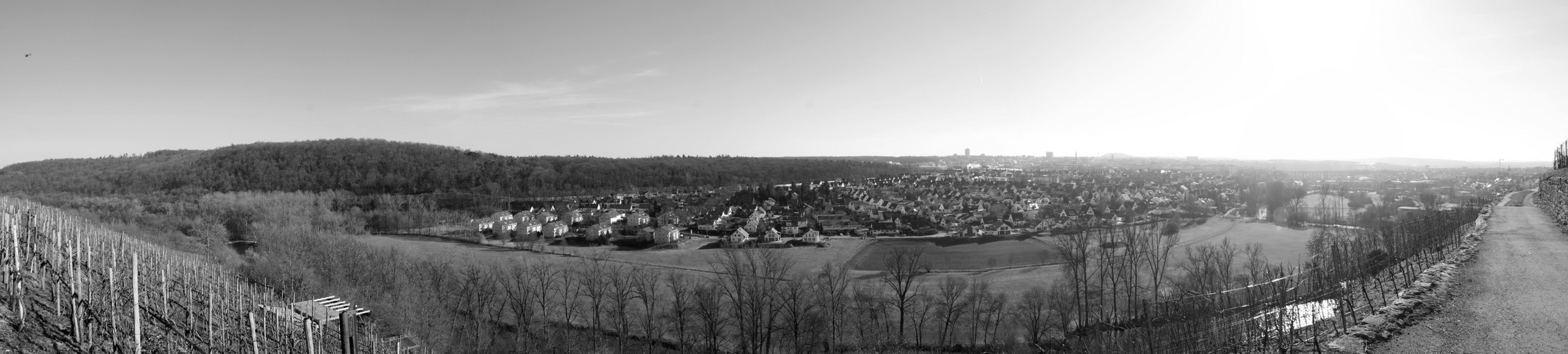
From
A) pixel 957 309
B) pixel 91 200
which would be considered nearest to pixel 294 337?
pixel 957 309

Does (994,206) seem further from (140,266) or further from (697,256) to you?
(140,266)

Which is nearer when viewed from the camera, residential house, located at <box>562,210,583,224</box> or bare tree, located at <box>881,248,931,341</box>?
bare tree, located at <box>881,248,931,341</box>

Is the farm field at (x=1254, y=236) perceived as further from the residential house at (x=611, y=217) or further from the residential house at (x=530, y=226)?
the residential house at (x=530, y=226)

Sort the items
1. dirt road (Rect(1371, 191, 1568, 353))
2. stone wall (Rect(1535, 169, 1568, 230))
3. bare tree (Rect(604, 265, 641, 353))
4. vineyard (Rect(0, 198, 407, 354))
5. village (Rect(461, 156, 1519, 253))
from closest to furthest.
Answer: vineyard (Rect(0, 198, 407, 354))
dirt road (Rect(1371, 191, 1568, 353))
stone wall (Rect(1535, 169, 1568, 230))
bare tree (Rect(604, 265, 641, 353))
village (Rect(461, 156, 1519, 253))

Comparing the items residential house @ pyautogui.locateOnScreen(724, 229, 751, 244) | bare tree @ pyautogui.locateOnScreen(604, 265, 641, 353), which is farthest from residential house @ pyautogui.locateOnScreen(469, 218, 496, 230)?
bare tree @ pyautogui.locateOnScreen(604, 265, 641, 353)

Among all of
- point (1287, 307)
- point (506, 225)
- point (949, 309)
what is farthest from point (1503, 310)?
point (506, 225)

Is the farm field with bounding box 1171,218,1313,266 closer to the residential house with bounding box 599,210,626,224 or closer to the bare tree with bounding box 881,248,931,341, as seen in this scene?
the bare tree with bounding box 881,248,931,341
